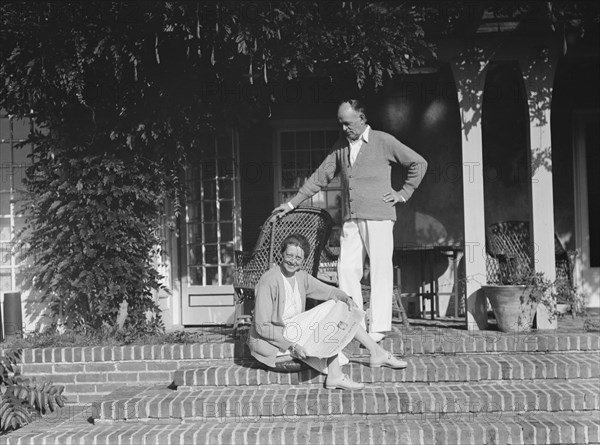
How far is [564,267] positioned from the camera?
25.2 ft

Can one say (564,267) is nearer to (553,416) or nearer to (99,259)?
(553,416)

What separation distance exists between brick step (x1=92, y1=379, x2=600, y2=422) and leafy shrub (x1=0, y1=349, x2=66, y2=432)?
1.94 feet

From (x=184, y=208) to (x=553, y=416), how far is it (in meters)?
4.62

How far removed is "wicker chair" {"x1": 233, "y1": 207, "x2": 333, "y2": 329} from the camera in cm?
602

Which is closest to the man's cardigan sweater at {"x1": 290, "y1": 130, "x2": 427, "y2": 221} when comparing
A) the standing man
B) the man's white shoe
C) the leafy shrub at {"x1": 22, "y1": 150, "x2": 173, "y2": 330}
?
the standing man

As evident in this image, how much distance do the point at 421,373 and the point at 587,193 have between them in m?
4.18

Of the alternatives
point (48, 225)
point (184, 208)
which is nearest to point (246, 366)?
point (48, 225)

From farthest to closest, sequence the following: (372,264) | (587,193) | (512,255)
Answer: (587,193)
(512,255)
(372,264)

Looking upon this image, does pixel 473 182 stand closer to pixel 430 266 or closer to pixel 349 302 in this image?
pixel 430 266

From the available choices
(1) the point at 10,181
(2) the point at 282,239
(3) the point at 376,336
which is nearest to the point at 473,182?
(2) the point at 282,239

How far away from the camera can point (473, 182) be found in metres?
6.36

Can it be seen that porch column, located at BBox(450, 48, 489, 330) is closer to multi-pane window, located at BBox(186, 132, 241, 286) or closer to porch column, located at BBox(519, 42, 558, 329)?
porch column, located at BBox(519, 42, 558, 329)

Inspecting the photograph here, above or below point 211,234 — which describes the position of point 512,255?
below

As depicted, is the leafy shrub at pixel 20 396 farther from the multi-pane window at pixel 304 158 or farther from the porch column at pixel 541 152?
the porch column at pixel 541 152
